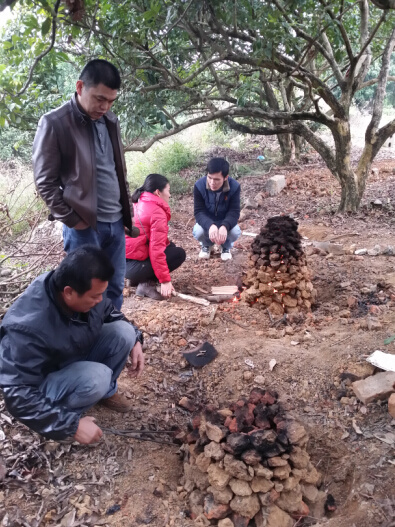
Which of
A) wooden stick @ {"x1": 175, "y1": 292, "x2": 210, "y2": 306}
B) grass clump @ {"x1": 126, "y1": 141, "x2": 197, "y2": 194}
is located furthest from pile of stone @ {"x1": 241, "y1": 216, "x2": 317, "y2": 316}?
grass clump @ {"x1": 126, "y1": 141, "x2": 197, "y2": 194}

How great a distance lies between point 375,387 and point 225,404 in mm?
1069

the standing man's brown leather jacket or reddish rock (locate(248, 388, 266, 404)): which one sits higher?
the standing man's brown leather jacket

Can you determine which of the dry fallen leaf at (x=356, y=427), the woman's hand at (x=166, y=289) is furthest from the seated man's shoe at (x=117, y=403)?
the woman's hand at (x=166, y=289)

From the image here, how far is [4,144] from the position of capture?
45.4 ft

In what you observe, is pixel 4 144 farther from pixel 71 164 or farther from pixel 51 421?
pixel 51 421

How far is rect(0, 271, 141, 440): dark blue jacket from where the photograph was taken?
6.84ft

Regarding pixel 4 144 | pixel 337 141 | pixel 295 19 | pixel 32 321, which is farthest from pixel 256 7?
pixel 4 144

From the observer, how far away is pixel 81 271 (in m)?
2.11

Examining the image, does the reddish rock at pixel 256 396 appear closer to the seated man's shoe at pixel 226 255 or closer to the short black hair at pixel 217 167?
the short black hair at pixel 217 167

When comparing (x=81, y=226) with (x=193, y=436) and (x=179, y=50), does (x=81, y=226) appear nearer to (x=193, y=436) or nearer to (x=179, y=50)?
(x=193, y=436)

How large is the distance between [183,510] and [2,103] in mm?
3054

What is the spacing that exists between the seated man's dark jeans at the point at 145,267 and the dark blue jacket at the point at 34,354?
2.42m

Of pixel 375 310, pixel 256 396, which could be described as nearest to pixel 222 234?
pixel 375 310

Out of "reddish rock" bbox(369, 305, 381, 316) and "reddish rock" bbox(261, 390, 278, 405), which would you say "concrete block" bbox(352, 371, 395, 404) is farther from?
"reddish rock" bbox(369, 305, 381, 316)
